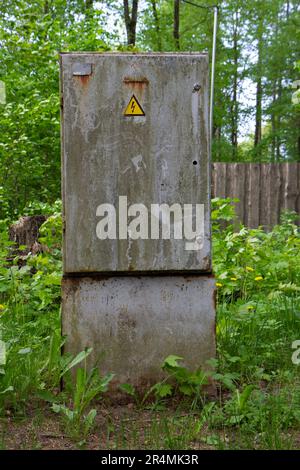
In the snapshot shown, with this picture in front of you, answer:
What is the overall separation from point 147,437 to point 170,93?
5.41ft

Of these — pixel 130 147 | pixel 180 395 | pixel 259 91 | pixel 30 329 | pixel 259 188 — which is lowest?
pixel 180 395

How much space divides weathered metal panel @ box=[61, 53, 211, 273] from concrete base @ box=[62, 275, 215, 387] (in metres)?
0.09

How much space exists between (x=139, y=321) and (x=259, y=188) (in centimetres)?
820

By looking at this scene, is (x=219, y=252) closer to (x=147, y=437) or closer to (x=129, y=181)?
(x=129, y=181)

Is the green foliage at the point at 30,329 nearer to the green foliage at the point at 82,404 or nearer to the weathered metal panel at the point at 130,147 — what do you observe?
the green foliage at the point at 82,404

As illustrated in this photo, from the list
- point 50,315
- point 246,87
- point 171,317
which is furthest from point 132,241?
point 246,87

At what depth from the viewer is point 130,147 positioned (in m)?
2.89

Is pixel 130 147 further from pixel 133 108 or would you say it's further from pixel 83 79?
pixel 83 79

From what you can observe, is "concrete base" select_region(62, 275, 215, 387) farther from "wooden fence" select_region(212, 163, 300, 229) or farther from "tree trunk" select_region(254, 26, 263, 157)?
"tree trunk" select_region(254, 26, 263, 157)

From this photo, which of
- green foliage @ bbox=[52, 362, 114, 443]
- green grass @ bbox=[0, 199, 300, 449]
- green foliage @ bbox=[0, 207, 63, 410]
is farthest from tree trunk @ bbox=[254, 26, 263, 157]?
green foliage @ bbox=[52, 362, 114, 443]

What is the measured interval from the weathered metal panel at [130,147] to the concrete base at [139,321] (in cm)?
9

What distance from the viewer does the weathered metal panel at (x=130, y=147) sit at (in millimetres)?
2873

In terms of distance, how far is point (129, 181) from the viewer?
2902 mm

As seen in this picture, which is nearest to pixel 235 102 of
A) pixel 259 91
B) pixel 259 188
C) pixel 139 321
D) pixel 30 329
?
pixel 259 91
